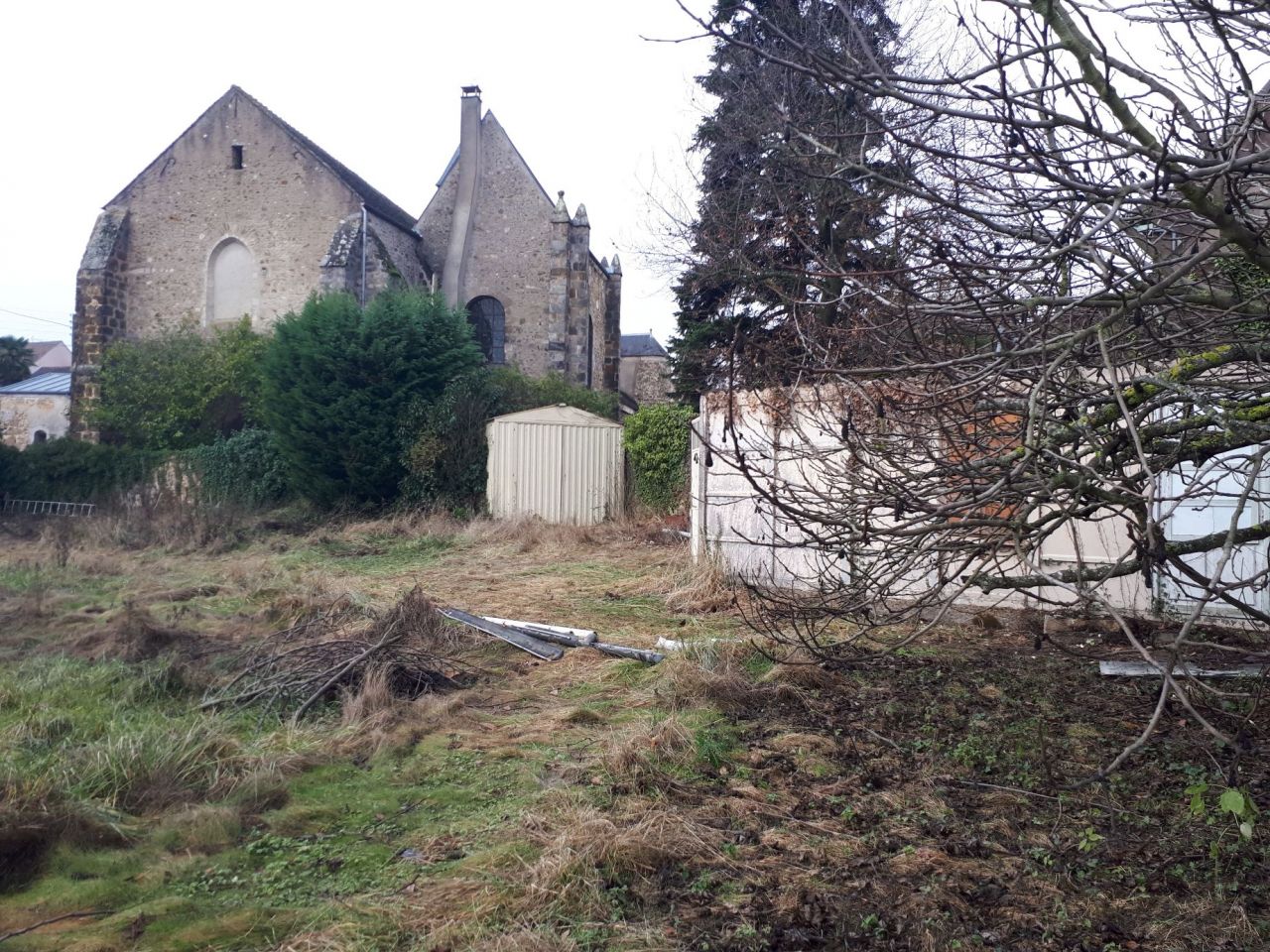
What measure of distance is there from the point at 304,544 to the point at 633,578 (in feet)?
20.9

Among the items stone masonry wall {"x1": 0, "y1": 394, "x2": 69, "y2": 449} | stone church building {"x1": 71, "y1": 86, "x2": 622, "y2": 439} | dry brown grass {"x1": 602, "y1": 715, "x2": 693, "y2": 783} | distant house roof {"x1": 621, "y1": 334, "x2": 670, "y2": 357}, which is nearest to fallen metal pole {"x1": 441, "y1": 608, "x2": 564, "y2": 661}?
dry brown grass {"x1": 602, "y1": 715, "x2": 693, "y2": 783}

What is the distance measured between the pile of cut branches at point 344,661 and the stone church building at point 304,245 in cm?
1753

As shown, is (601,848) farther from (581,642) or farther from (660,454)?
(660,454)

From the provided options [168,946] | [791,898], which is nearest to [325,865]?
[168,946]

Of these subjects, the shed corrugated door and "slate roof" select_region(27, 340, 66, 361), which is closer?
the shed corrugated door

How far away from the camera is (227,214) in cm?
2475

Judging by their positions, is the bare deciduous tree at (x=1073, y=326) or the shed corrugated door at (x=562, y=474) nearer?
the bare deciduous tree at (x=1073, y=326)

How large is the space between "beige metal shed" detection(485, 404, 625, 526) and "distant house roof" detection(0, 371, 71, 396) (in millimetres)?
24085

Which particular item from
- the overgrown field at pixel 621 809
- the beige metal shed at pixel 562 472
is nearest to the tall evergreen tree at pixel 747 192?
the beige metal shed at pixel 562 472

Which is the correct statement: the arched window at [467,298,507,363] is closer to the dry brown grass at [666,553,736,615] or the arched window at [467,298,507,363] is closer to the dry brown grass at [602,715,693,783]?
the dry brown grass at [666,553,736,615]

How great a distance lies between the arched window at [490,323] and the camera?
26.6m

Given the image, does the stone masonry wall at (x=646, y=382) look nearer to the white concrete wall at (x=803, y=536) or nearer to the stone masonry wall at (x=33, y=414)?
the stone masonry wall at (x=33, y=414)

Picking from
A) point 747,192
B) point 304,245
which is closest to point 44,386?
point 304,245

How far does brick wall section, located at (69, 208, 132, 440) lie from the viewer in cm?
2375
